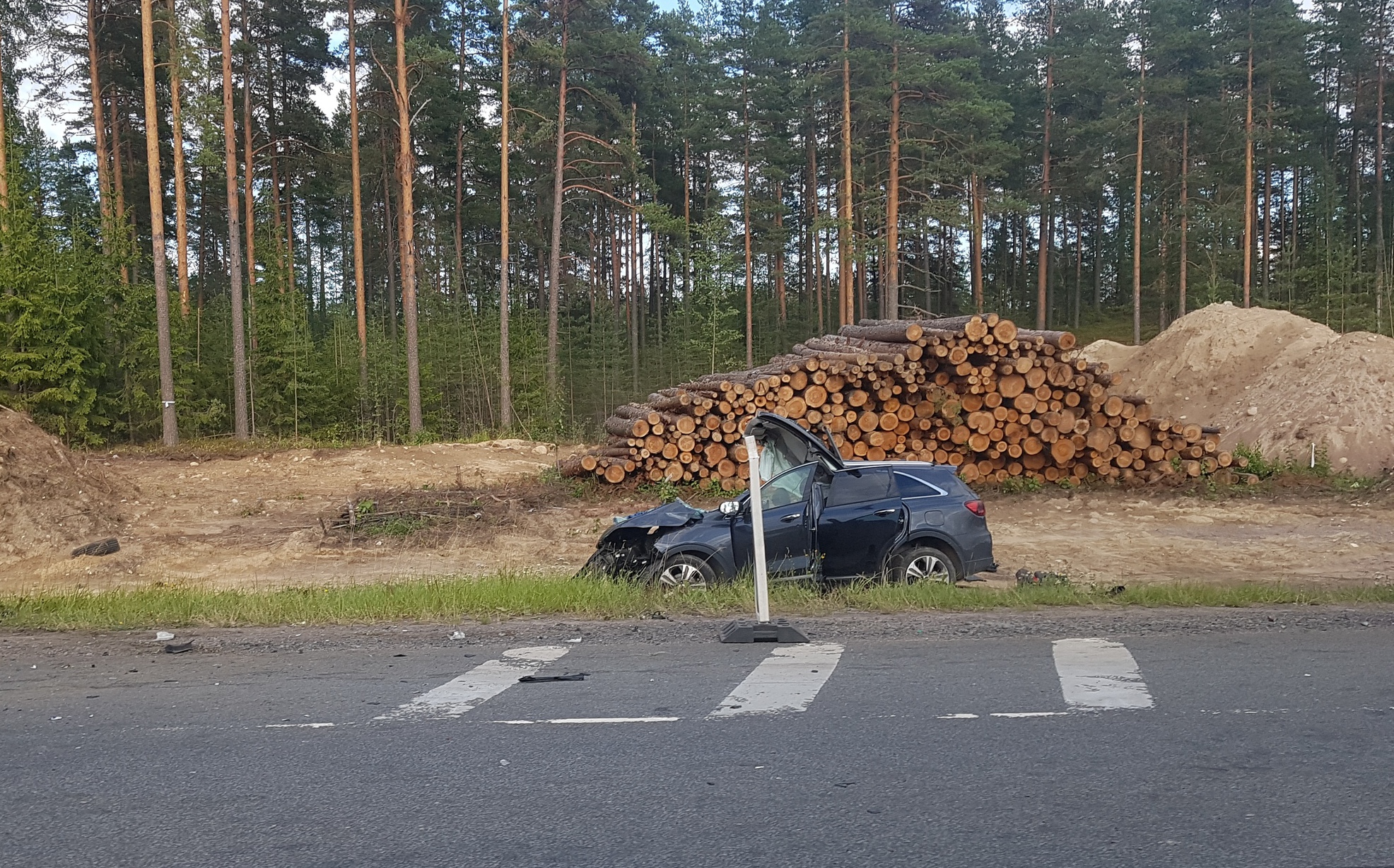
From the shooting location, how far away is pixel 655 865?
374cm

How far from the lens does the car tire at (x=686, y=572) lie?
10.4m

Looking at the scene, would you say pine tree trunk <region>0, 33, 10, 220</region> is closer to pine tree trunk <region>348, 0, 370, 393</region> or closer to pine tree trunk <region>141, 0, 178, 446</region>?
pine tree trunk <region>141, 0, 178, 446</region>

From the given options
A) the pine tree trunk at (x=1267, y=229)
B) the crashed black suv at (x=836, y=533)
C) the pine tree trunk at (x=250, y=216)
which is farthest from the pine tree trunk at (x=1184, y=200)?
the crashed black suv at (x=836, y=533)

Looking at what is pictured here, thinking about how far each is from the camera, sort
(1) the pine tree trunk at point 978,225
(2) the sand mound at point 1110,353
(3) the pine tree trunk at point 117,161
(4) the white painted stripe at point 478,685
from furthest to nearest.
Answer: (1) the pine tree trunk at point 978,225 → (2) the sand mound at point 1110,353 → (3) the pine tree trunk at point 117,161 → (4) the white painted stripe at point 478,685

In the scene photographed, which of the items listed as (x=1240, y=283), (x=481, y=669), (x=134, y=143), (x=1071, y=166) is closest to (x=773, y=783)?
(x=481, y=669)

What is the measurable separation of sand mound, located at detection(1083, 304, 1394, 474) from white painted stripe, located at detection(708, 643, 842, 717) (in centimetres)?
1482

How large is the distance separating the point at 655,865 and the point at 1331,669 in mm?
4969

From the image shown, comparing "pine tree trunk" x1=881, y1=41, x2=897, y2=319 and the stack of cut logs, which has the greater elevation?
"pine tree trunk" x1=881, y1=41, x2=897, y2=319

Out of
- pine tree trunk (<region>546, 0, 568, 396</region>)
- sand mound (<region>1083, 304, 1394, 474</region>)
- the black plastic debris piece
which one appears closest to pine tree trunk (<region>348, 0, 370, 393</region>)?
pine tree trunk (<region>546, 0, 568, 396</region>)

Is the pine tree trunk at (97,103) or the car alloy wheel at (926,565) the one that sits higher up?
the pine tree trunk at (97,103)

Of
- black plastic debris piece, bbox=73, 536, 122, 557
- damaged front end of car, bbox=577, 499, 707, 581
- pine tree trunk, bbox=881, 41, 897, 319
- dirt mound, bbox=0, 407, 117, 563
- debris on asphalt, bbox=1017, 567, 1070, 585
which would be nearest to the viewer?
debris on asphalt, bbox=1017, 567, 1070, 585

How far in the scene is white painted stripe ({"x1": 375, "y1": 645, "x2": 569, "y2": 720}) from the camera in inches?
236

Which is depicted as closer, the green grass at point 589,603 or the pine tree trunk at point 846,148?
the green grass at point 589,603

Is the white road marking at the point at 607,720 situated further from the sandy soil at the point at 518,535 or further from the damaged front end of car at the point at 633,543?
the sandy soil at the point at 518,535
